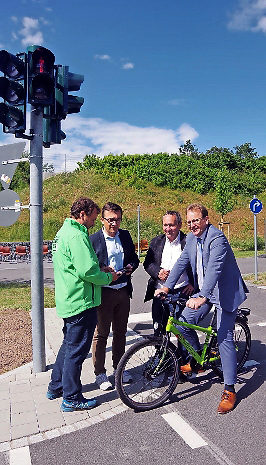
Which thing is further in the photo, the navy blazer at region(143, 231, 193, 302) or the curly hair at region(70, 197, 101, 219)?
the navy blazer at region(143, 231, 193, 302)

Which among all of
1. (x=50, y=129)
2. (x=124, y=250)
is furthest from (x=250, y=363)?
(x=50, y=129)

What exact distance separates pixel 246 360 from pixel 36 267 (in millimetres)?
2660

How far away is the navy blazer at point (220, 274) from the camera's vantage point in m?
3.90

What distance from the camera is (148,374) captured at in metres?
4.20

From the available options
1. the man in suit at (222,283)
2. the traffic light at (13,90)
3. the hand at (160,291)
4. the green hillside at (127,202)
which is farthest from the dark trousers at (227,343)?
the green hillside at (127,202)

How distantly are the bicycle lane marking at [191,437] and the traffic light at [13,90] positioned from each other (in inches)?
128

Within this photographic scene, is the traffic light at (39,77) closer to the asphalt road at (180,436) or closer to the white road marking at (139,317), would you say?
the asphalt road at (180,436)

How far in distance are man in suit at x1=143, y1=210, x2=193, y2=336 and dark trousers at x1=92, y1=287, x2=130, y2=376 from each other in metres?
0.43

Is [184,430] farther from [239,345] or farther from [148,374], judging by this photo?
[239,345]

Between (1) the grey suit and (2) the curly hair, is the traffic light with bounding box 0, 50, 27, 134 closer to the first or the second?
(2) the curly hair

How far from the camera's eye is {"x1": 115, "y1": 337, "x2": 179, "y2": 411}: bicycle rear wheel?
3903 millimetres

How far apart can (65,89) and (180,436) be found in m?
3.64

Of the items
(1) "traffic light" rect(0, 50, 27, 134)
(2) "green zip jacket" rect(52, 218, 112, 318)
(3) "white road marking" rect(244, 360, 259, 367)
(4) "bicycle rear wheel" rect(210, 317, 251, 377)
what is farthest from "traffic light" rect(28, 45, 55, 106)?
(3) "white road marking" rect(244, 360, 259, 367)

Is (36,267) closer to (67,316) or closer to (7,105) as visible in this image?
(67,316)
